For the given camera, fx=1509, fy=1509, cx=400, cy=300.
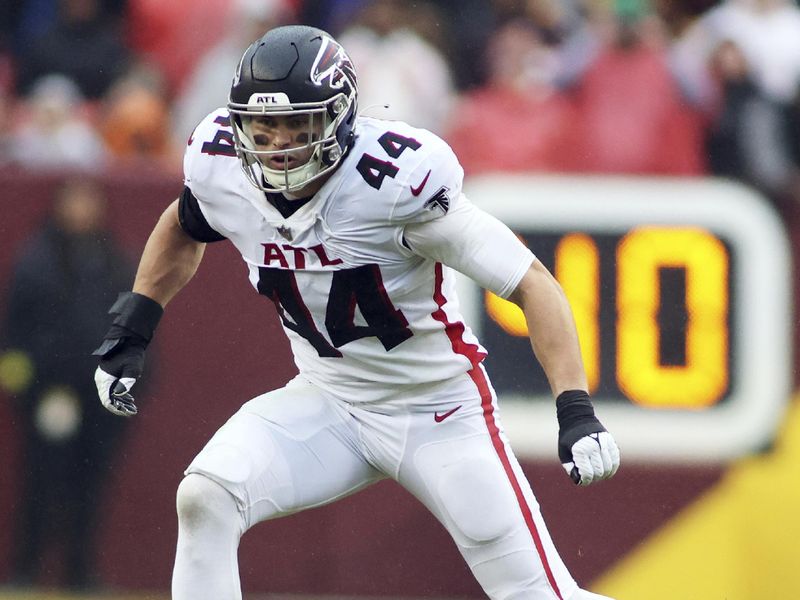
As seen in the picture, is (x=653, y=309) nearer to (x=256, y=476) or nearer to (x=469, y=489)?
(x=469, y=489)

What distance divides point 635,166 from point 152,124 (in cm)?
204

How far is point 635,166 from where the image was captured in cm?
573

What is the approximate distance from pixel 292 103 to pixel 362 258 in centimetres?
40

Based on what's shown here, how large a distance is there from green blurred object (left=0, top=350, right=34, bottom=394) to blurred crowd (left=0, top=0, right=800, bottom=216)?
73cm

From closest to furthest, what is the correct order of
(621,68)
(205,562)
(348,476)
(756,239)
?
(205,562), (348,476), (756,239), (621,68)

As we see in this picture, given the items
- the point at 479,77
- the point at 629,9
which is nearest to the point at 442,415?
the point at 479,77

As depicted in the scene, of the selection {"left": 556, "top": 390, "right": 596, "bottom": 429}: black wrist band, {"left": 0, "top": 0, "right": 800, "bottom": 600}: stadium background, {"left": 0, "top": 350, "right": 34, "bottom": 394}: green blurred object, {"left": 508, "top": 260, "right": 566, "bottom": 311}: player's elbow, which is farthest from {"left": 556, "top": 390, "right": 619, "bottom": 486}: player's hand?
{"left": 0, "top": 350, "right": 34, "bottom": 394}: green blurred object

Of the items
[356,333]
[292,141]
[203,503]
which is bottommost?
[203,503]

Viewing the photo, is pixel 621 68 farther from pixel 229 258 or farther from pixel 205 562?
Answer: pixel 205 562

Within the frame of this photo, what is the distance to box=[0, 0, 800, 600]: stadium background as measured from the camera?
5664 mm

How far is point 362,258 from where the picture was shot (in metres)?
3.62

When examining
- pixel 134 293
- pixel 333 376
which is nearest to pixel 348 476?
pixel 333 376

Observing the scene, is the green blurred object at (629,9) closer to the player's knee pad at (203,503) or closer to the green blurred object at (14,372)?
the green blurred object at (14,372)

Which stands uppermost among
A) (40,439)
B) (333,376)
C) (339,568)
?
(333,376)
